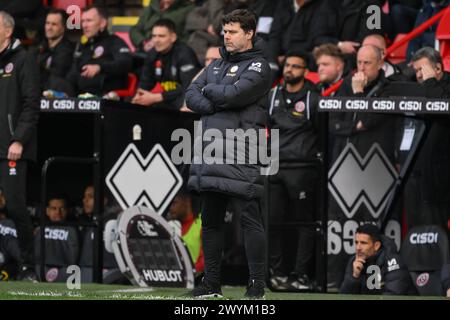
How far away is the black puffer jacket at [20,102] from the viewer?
1243 cm

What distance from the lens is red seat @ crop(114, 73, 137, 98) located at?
49.5 ft

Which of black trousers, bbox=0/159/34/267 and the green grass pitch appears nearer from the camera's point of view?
the green grass pitch

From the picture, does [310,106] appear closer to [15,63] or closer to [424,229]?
[424,229]

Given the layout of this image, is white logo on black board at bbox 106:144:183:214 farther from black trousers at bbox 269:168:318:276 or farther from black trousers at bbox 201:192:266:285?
black trousers at bbox 201:192:266:285

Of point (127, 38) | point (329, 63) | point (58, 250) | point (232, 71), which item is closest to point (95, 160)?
point (58, 250)

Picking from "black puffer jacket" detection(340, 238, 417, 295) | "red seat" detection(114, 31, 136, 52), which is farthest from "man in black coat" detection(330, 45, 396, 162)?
"red seat" detection(114, 31, 136, 52)

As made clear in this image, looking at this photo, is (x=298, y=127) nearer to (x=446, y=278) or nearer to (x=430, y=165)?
(x=430, y=165)

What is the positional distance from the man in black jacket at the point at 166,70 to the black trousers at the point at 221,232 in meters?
4.45

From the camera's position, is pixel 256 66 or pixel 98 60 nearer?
pixel 256 66

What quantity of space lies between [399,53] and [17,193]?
14.7 feet

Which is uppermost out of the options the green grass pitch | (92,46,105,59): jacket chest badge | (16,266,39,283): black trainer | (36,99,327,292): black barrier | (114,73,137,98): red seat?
(92,46,105,59): jacket chest badge

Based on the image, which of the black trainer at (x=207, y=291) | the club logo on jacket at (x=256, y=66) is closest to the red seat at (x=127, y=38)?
the club logo on jacket at (x=256, y=66)

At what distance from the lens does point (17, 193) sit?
12.5 metres

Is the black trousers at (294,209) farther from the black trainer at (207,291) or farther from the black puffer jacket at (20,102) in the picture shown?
the black trainer at (207,291)
